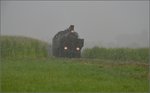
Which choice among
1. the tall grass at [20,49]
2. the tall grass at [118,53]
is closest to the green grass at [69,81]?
the tall grass at [20,49]

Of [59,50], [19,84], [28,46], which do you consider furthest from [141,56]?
[19,84]

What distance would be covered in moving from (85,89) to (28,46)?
23.8 m

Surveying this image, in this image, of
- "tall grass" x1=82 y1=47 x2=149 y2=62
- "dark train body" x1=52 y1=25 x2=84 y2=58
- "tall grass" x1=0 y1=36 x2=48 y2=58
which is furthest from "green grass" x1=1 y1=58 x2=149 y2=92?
"tall grass" x1=82 y1=47 x2=149 y2=62

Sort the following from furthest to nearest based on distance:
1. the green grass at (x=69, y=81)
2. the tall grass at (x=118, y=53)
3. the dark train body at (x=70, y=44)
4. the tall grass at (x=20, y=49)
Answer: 1. the tall grass at (x=118, y=53)
2. the dark train body at (x=70, y=44)
3. the tall grass at (x=20, y=49)
4. the green grass at (x=69, y=81)

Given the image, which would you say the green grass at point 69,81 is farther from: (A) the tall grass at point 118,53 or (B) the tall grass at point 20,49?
(A) the tall grass at point 118,53

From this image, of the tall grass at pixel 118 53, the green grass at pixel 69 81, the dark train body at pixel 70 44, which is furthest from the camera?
the tall grass at pixel 118 53

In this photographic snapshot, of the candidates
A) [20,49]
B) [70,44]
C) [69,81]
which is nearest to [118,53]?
[70,44]

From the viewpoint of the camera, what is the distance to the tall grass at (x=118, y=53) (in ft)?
122

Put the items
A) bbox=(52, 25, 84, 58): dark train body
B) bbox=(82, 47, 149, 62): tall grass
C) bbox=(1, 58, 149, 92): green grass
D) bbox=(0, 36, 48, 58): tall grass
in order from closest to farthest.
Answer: bbox=(1, 58, 149, 92): green grass, bbox=(0, 36, 48, 58): tall grass, bbox=(52, 25, 84, 58): dark train body, bbox=(82, 47, 149, 62): tall grass

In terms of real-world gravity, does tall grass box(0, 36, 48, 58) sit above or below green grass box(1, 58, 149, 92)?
above

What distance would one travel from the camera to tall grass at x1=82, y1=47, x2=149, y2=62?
3728cm

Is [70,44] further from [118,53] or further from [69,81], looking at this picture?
[69,81]

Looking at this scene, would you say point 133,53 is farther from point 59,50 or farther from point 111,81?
point 111,81

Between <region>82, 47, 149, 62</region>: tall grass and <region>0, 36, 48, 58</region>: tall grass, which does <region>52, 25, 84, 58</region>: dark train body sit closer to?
<region>0, 36, 48, 58</region>: tall grass
